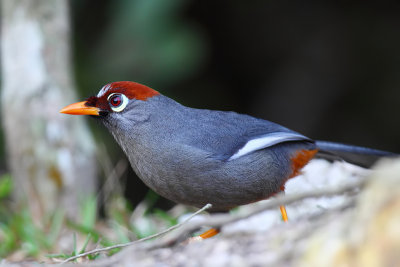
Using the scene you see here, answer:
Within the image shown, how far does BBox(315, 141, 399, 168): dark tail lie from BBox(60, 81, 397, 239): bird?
0.29 meters

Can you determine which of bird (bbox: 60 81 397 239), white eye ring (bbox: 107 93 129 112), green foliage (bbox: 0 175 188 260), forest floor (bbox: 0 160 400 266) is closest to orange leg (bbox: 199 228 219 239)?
bird (bbox: 60 81 397 239)

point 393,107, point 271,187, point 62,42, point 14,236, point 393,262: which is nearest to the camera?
point 393,262

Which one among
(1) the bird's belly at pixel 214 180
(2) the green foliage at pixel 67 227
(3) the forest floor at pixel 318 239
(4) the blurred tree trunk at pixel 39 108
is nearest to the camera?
(3) the forest floor at pixel 318 239

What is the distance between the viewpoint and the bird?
11.1ft

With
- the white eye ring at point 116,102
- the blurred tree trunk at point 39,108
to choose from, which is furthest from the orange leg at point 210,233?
the blurred tree trunk at point 39,108

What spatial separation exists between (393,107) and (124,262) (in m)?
6.37

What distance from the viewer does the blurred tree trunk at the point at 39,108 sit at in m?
5.04

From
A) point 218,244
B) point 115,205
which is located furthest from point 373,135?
point 218,244

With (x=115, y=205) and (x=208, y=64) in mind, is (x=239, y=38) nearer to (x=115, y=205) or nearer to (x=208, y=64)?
(x=208, y=64)

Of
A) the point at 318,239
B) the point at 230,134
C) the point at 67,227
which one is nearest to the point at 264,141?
the point at 230,134

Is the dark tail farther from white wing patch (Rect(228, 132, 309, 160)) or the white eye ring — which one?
the white eye ring

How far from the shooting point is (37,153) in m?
5.02

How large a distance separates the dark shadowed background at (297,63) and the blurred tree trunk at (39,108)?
1994 mm

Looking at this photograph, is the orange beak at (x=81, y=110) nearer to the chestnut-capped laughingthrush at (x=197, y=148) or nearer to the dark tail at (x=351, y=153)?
the chestnut-capped laughingthrush at (x=197, y=148)
